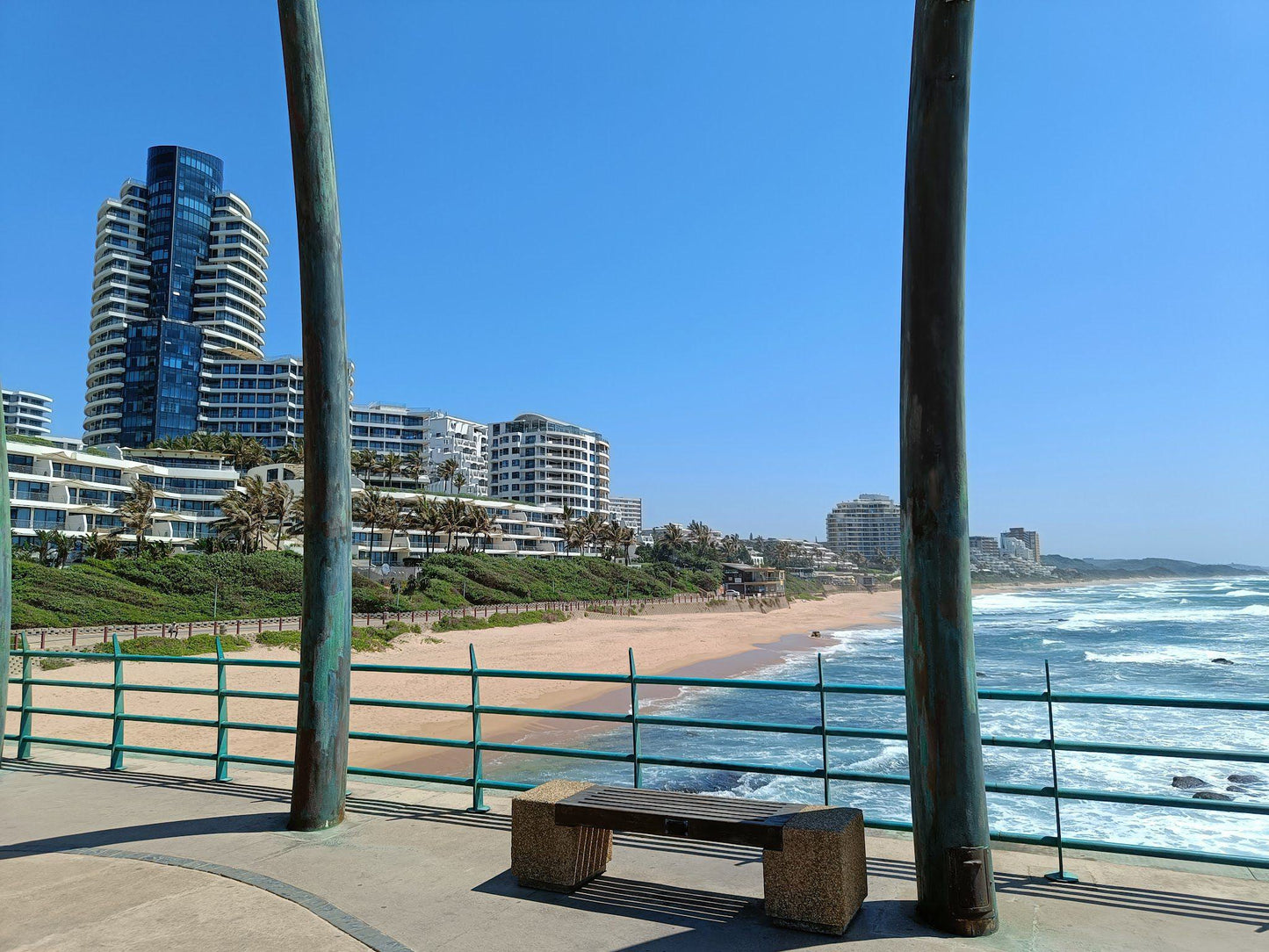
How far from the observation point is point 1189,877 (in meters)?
4.48

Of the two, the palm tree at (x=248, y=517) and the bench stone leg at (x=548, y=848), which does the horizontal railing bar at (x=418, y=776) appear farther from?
the palm tree at (x=248, y=517)

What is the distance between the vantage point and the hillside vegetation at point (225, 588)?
39375 millimetres

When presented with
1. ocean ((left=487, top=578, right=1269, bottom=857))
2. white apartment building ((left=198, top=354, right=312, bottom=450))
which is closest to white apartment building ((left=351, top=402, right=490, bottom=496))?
white apartment building ((left=198, top=354, right=312, bottom=450))

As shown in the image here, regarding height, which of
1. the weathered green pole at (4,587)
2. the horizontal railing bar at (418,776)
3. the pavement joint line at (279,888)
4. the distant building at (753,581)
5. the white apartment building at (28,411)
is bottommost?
the distant building at (753,581)

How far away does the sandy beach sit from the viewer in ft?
68.8

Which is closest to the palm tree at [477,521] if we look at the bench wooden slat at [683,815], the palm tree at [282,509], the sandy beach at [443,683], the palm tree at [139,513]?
the palm tree at [282,509]

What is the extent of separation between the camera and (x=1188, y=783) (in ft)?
52.6

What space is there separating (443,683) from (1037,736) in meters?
22.0

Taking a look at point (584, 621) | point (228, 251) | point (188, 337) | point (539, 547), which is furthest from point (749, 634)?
point (228, 251)

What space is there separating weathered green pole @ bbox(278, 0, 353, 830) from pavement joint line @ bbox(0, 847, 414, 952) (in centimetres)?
78

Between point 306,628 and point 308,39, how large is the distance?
407 cm

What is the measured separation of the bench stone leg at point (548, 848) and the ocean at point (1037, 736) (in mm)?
7104

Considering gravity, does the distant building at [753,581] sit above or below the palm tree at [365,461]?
below

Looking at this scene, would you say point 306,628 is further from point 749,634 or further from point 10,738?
point 749,634
